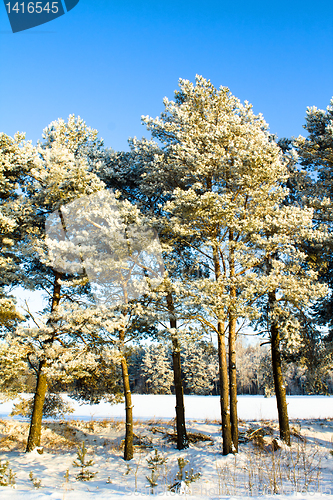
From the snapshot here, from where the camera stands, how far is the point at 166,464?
9164mm

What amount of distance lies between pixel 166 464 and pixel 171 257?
23.2 feet

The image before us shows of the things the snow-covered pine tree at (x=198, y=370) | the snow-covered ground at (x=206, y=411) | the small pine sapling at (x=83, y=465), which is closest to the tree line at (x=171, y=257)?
the small pine sapling at (x=83, y=465)

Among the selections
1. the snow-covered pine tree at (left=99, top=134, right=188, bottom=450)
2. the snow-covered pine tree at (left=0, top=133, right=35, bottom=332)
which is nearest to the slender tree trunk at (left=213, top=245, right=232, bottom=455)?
the snow-covered pine tree at (left=99, top=134, right=188, bottom=450)

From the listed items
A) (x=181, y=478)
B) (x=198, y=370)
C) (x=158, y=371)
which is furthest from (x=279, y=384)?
A: (x=158, y=371)

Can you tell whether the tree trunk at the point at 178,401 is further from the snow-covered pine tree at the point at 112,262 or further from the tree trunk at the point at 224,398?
the tree trunk at the point at 224,398

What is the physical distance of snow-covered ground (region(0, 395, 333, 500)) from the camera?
592cm

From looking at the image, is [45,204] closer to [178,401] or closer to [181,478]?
[178,401]

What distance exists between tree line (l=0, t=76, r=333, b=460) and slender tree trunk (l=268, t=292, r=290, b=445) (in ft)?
0.17

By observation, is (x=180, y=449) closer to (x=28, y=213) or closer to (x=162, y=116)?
(x=28, y=213)

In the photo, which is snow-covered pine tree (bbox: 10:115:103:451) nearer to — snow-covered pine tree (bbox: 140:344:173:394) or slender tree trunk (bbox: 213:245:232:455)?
slender tree trunk (bbox: 213:245:232:455)

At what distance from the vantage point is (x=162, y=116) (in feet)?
45.5

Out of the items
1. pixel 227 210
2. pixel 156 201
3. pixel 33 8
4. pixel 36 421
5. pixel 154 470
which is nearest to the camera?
pixel 33 8

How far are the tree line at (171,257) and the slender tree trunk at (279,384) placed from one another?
5 centimetres

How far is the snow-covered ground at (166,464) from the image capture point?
19.4 ft
